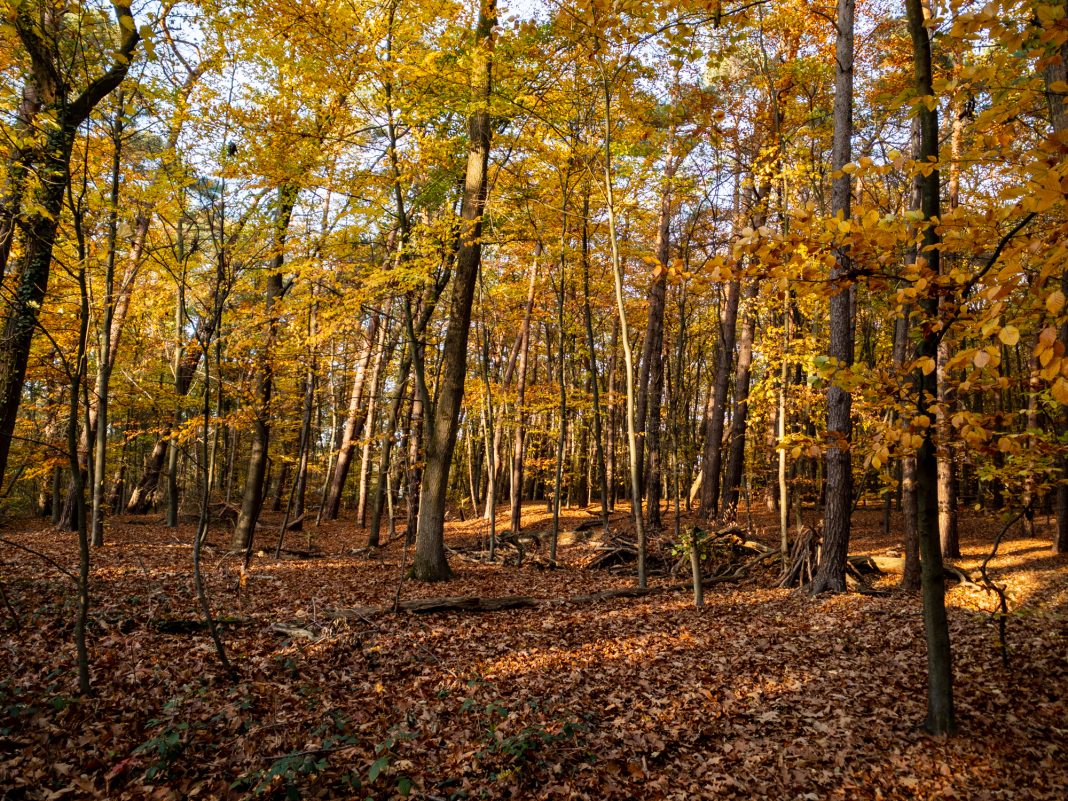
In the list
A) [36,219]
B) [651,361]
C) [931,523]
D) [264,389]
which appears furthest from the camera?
[651,361]

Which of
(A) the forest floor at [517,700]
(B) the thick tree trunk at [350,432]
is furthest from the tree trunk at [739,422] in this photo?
(B) the thick tree trunk at [350,432]

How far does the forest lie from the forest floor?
0.12 feet

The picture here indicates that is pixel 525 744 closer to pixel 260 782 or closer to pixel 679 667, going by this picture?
pixel 260 782

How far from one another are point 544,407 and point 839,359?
377 inches

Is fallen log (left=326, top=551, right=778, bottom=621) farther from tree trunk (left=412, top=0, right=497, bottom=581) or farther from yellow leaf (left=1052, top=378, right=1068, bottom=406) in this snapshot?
yellow leaf (left=1052, top=378, right=1068, bottom=406)

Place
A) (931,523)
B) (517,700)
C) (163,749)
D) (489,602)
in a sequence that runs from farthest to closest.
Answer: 1. (489,602)
2. (517,700)
3. (931,523)
4. (163,749)

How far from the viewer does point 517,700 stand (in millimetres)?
5070

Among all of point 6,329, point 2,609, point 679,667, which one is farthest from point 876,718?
point 6,329

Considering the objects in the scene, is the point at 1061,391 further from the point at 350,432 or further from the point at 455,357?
the point at 350,432

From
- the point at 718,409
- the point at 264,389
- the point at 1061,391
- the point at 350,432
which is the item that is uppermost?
the point at 264,389

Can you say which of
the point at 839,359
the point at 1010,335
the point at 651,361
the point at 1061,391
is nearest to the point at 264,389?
the point at 651,361

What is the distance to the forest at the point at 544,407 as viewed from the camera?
3.46m

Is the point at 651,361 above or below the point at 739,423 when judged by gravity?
above

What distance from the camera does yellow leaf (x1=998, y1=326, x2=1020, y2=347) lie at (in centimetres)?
181
